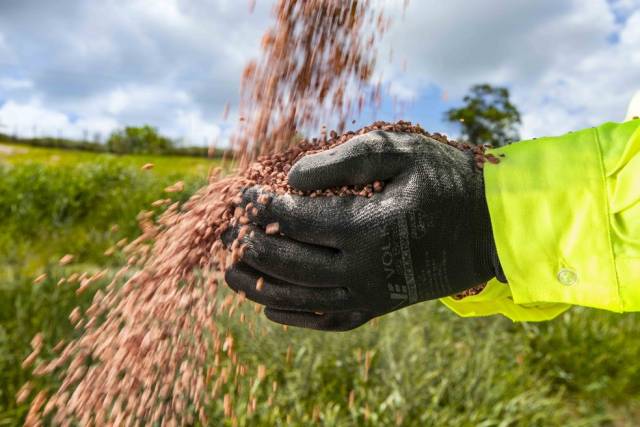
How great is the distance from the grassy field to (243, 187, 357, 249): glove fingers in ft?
3.56

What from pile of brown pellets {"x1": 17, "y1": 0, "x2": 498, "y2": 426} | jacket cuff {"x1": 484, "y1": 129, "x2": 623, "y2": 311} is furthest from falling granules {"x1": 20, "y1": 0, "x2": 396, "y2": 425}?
jacket cuff {"x1": 484, "y1": 129, "x2": 623, "y2": 311}

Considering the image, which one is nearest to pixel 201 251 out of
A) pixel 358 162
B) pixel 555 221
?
pixel 358 162

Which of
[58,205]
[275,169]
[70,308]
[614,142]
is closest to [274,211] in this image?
[275,169]

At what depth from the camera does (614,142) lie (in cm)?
135

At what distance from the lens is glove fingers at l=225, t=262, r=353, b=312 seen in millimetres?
1560

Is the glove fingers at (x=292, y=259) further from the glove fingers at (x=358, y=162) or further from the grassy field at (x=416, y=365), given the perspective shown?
the grassy field at (x=416, y=365)

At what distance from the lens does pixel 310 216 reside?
1.46m

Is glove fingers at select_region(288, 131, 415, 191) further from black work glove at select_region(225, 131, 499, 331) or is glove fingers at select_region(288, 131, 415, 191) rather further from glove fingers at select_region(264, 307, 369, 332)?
glove fingers at select_region(264, 307, 369, 332)

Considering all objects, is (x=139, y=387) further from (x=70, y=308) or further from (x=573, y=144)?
(x=70, y=308)

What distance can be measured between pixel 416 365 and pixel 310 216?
91.7 inches

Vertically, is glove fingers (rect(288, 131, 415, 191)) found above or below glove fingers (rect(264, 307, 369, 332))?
above

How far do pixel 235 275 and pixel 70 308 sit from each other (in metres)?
2.24

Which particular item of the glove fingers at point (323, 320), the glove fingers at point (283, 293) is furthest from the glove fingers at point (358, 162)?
the glove fingers at point (323, 320)

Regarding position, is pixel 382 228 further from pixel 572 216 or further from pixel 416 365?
pixel 416 365
